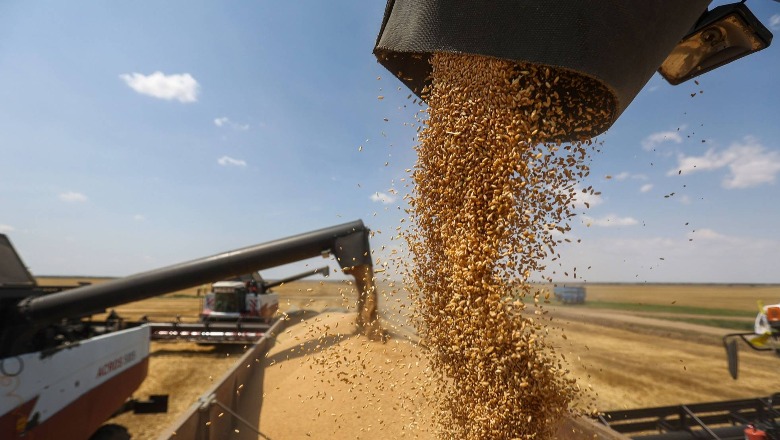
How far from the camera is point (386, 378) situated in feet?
11.7

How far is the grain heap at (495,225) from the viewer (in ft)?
6.84

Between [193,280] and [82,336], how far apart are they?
129 cm

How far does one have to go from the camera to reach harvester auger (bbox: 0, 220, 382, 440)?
3.20 meters

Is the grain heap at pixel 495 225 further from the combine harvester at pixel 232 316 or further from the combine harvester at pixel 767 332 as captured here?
the combine harvester at pixel 232 316

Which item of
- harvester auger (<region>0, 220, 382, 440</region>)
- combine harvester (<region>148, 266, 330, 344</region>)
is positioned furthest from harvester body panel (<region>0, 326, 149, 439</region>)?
combine harvester (<region>148, 266, 330, 344</region>)

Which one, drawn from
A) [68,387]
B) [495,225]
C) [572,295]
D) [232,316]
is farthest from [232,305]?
[572,295]

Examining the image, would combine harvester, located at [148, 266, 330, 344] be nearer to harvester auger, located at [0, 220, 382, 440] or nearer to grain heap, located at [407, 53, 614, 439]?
harvester auger, located at [0, 220, 382, 440]

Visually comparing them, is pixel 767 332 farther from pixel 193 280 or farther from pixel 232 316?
pixel 232 316

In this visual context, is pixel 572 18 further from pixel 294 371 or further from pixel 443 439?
pixel 294 371

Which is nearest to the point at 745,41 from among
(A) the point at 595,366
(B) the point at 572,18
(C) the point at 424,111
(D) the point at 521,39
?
(B) the point at 572,18

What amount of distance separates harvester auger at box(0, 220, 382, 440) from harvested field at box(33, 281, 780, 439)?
699 mm

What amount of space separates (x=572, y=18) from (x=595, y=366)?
35.4ft

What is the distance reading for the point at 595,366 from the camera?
1006 cm

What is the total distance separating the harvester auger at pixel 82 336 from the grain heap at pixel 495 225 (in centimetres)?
253
